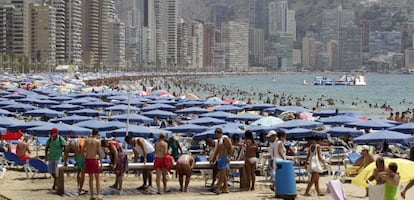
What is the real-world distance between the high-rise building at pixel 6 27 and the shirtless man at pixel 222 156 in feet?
514

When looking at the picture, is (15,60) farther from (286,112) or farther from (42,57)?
(286,112)

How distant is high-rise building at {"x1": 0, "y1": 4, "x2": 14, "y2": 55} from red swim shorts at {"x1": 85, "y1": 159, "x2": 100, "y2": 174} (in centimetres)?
15710

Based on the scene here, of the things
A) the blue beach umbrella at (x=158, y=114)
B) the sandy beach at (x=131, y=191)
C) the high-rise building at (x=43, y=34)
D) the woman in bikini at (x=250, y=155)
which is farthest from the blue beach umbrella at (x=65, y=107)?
the high-rise building at (x=43, y=34)

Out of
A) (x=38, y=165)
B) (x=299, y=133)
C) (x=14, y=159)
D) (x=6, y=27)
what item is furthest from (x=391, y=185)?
(x=6, y=27)

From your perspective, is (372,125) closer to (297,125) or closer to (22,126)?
(297,125)

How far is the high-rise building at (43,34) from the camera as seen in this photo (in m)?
170

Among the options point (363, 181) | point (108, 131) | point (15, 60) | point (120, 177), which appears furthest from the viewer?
point (15, 60)

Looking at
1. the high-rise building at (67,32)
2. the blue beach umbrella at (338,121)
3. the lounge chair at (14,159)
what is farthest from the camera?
the high-rise building at (67,32)

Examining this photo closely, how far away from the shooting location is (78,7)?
192m

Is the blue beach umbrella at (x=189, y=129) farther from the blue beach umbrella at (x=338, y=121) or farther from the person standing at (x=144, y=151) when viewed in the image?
the person standing at (x=144, y=151)

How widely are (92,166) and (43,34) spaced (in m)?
162

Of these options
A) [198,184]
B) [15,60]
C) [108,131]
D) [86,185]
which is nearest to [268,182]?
[198,184]

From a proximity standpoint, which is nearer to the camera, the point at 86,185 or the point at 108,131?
the point at 86,185

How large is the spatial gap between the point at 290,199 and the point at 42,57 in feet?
529
